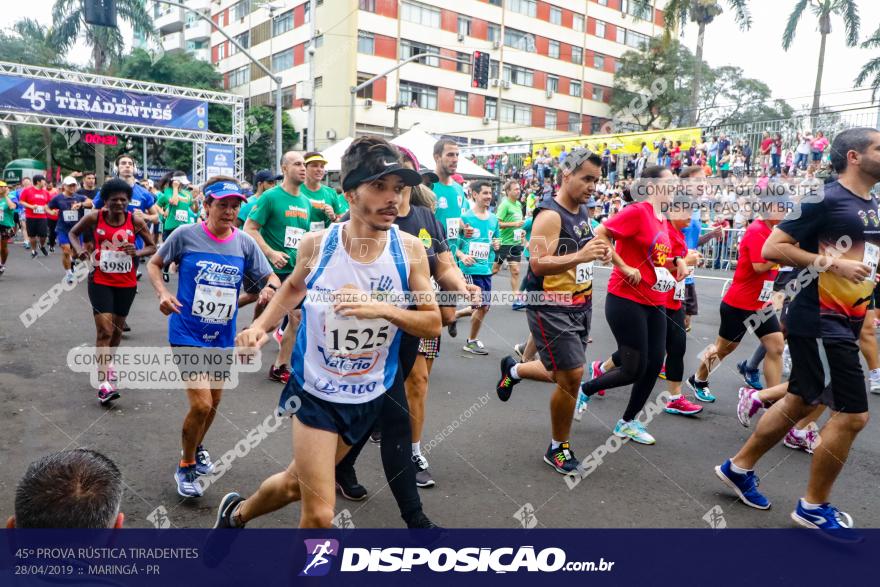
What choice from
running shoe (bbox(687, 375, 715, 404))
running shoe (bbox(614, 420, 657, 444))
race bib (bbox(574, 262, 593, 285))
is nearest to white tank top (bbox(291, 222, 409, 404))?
race bib (bbox(574, 262, 593, 285))

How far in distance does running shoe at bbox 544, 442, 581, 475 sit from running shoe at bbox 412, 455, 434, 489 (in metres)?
0.84

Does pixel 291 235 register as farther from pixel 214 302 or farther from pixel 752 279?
pixel 752 279

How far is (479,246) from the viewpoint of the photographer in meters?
7.95

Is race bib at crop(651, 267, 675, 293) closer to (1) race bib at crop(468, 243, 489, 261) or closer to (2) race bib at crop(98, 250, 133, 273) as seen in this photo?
(1) race bib at crop(468, 243, 489, 261)

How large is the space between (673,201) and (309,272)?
328 cm

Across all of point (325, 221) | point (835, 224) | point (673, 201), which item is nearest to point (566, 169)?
point (673, 201)

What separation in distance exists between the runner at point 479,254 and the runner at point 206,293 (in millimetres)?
3407

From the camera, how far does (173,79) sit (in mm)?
45312

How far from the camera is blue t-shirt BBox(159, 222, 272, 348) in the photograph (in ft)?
13.0

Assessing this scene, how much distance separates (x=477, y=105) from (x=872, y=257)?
4587 centimetres

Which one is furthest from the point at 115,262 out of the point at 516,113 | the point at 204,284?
the point at 516,113

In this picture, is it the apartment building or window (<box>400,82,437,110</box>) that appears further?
window (<box>400,82,437,110</box>)

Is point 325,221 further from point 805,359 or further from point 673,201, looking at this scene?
point 805,359

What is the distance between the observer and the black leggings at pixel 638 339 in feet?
15.0
